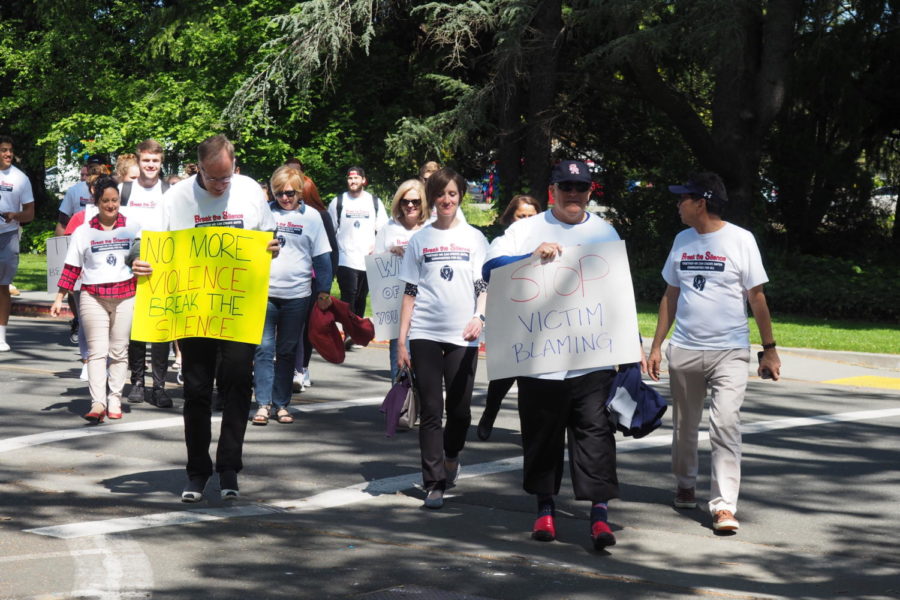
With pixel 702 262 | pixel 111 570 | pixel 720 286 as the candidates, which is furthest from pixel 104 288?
pixel 720 286

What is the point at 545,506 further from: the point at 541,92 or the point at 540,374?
the point at 541,92

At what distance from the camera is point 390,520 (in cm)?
676

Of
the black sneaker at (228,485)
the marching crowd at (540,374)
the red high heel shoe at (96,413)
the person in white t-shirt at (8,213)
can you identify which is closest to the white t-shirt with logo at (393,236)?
the marching crowd at (540,374)

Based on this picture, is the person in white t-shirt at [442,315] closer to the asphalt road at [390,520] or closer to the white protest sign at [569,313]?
the asphalt road at [390,520]

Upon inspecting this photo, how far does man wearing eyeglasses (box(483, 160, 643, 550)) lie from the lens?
6.20 m

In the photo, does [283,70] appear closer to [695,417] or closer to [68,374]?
[68,374]

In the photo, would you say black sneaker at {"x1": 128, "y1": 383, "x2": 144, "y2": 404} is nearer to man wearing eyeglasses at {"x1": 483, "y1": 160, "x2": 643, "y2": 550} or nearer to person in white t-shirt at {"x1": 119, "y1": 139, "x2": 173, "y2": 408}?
person in white t-shirt at {"x1": 119, "y1": 139, "x2": 173, "y2": 408}

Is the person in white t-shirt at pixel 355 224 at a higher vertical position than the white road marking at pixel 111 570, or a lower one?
higher

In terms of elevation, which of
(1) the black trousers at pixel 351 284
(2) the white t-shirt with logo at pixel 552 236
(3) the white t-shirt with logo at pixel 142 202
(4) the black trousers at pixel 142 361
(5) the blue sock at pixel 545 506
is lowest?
(5) the blue sock at pixel 545 506

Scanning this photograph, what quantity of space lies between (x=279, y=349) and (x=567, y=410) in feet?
13.3

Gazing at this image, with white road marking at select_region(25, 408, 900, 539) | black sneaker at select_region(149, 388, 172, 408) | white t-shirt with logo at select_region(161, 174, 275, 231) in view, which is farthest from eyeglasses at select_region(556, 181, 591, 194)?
black sneaker at select_region(149, 388, 172, 408)

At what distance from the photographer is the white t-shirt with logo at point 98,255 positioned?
9664 millimetres

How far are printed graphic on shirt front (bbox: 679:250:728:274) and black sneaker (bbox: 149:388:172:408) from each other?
17.4ft

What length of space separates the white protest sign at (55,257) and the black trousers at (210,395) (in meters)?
4.84
